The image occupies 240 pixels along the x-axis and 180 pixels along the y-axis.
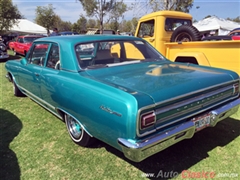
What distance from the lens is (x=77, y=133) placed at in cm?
306

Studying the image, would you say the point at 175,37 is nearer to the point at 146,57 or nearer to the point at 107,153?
the point at 146,57

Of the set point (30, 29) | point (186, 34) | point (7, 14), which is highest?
point (7, 14)

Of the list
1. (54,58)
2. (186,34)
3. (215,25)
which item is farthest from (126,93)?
(215,25)

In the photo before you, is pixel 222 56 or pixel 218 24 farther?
pixel 218 24

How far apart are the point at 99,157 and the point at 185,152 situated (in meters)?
1.14

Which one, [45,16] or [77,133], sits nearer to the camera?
[77,133]

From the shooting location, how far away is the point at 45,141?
3236 millimetres

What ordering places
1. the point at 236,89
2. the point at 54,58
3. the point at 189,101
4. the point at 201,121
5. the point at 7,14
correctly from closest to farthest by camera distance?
the point at 189,101 < the point at 201,121 < the point at 236,89 < the point at 54,58 < the point at 7,14

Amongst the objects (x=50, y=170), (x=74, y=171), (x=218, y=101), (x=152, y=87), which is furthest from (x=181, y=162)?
(x=50, y=170)

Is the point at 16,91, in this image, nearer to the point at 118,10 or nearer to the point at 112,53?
the point at 112,53

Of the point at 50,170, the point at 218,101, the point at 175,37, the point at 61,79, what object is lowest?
the point at 50,170

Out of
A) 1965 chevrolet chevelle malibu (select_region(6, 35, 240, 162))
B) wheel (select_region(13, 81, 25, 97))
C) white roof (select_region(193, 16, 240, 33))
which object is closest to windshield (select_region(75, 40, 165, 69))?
1965 chevrolet chevelle malibu (select_region(6, 35, 240, 162))

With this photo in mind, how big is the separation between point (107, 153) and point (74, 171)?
516 millimetres

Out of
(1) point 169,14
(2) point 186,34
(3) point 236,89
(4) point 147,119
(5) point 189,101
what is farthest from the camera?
(1) point 169,14
